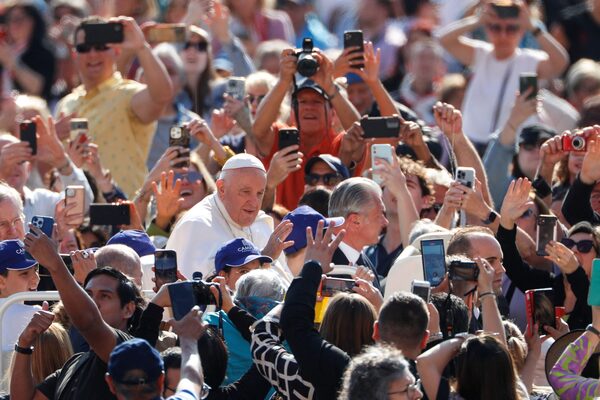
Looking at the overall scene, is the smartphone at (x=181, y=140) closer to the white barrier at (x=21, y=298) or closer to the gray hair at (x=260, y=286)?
the white barrier at (x=21, y=298)

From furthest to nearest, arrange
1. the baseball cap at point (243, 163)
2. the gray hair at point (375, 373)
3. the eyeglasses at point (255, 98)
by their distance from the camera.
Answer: the eyeglasses at point (255, 98)
the baseball cap at point (243, 163)
the gray hair at point (375, 373)

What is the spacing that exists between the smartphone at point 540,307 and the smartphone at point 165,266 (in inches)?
70.1

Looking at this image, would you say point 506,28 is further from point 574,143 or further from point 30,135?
point 30,135

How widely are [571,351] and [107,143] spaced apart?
5.38 meters

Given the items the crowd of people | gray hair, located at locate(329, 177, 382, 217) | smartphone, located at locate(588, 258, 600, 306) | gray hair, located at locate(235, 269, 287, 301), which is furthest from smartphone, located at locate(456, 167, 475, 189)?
smartphone, located at locate(588, 258, 600, 306)

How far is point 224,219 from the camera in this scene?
30.0 feet

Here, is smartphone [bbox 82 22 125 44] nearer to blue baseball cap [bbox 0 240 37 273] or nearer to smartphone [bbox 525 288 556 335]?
blue baseball cap [bbox 0 240 37 273]

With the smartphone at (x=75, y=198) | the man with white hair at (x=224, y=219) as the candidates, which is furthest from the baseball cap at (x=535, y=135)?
the smartphone at (x=75, y=198)

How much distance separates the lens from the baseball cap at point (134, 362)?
587cm

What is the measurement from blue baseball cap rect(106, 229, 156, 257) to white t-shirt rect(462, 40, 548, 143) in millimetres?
4438

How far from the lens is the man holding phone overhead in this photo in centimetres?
1123

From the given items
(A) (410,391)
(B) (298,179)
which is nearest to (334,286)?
(A) (410,391)

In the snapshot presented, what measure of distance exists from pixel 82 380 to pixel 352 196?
2798 mm

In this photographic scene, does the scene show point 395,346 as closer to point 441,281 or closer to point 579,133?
point 441,281
